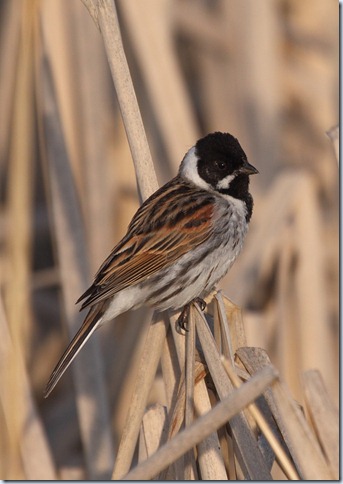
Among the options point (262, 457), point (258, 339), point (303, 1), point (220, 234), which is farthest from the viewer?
point (303, 1)

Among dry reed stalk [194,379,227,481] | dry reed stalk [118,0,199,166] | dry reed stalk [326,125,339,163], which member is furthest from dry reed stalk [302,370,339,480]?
dry reed stalk [118,0,199,166]

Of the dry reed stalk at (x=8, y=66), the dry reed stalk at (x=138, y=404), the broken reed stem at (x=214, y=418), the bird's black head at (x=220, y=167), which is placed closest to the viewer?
the broken reed stem at (x=214, y=418)

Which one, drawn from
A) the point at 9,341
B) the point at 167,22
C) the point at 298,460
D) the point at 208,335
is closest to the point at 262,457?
the point at 298,460

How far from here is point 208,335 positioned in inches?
98.6

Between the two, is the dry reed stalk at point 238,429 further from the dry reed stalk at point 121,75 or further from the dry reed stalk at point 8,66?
the dry reed stalk at point 8,66

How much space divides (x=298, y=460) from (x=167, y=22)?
9.76 ft

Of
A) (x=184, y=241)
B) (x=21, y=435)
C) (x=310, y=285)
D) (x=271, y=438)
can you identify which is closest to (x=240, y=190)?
(x=184, y=241)

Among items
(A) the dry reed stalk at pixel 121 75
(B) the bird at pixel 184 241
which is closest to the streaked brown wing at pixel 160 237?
(B) the bird at pixel 184 241

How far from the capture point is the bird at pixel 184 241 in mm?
3238

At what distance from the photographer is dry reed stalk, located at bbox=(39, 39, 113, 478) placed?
338 centimetres

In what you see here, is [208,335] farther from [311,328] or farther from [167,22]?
[167,22]

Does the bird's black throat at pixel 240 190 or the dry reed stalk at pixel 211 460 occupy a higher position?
the bird's black throat at pixel 240 190

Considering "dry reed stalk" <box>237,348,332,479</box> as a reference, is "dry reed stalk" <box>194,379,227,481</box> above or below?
below

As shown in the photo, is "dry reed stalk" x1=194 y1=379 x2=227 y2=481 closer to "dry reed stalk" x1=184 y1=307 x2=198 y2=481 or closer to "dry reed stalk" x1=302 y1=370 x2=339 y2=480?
"dry reed stalk" x1=184 y1=307 x2=198 y2=481
